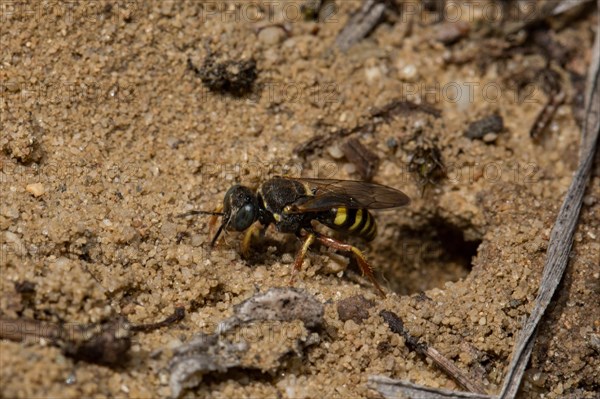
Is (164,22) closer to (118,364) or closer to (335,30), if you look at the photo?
(335,30)

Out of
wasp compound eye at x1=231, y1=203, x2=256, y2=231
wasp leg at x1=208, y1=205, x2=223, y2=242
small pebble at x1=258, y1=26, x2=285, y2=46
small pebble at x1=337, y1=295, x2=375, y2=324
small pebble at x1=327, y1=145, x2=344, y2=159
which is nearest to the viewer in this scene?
small pebble at x1=337, y1=295, x2=375, y2=324

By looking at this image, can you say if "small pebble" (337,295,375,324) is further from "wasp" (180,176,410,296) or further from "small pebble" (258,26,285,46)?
"small pebble" (258,26,285,46)

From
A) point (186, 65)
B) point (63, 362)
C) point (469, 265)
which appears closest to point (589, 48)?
point (469, 265)

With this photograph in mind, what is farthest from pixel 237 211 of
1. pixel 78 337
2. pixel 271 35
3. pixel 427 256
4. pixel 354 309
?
pixel 427 256

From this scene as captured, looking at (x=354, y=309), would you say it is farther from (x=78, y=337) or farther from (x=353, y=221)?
(x=78, y=337)

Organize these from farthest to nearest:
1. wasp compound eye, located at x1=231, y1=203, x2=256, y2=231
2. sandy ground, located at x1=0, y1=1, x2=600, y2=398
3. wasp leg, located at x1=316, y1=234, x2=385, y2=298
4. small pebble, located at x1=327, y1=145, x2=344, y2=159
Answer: small pebble, located at x1=327, y1=145, x2=344, y2=159, wasp leg, located at x1=316, y1=234, x2=385, y2=298, wasp compound eye, located at x1=231, y1=203, x2=256, y2=231, sandy ground, located at x1=0, y1=1, x2=600, y2=398

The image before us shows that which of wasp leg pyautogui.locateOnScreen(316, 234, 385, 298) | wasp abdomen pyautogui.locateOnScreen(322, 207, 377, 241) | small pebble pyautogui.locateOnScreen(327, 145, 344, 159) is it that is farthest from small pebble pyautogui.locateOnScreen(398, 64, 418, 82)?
wasp leg pyautogui.locateOnScreen(316, 234, 385, 298)

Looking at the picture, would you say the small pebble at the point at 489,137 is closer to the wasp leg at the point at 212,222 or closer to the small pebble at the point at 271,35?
the small pebble at the point at 271,35

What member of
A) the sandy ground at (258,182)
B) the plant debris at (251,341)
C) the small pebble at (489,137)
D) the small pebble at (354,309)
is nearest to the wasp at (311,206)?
the sandy ground at (258,182)
